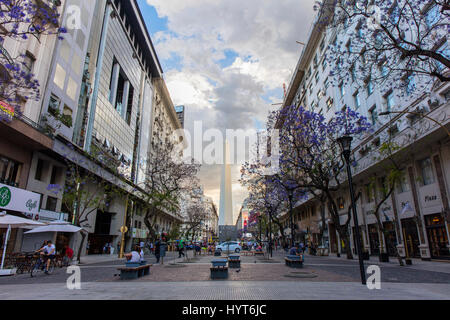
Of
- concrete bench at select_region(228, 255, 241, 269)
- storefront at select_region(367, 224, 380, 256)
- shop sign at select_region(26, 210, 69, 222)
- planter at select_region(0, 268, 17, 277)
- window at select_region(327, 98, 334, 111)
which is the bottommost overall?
planter at select_region(0, 268, 17, 277)

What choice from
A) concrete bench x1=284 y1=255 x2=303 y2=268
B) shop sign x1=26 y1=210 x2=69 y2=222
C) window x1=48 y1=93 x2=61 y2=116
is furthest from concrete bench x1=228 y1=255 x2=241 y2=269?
window x1=48 y1=93 x2=61 y2=116

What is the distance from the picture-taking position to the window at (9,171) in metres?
19.8

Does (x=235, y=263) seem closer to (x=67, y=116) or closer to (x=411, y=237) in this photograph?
(x=411, y=237)

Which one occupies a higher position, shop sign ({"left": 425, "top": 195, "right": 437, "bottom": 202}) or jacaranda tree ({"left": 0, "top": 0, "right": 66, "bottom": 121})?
jacaranda tree ({"left": 0, "top": 0, "right": 66, "bottom": 121})

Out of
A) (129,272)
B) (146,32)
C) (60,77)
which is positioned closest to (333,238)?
(129,272)

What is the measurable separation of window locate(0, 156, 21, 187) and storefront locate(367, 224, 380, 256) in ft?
101

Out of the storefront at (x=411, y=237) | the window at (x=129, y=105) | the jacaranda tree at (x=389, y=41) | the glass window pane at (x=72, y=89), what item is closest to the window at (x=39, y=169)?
the glass window pane at (x=72, y=89)

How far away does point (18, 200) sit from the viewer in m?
18.9

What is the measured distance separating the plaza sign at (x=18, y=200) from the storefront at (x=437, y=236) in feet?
92.4

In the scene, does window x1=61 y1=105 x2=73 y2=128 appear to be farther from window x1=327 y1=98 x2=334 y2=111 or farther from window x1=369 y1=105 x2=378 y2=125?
window x1=327 y1=98 x2=334 y2=111

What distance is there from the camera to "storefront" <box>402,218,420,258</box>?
67.8ft
